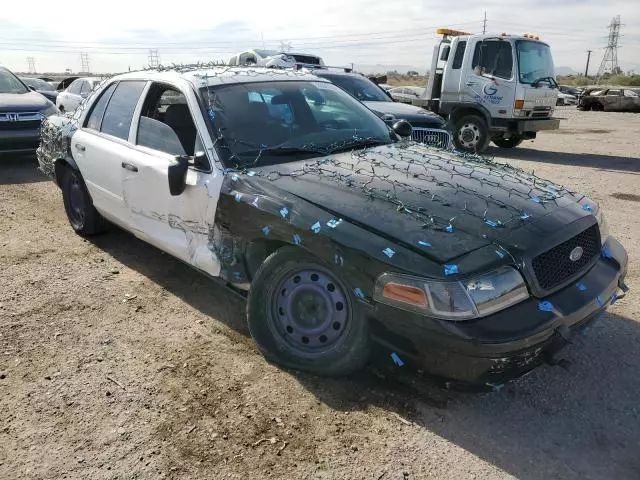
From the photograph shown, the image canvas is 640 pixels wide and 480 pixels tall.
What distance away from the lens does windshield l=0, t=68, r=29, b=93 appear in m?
9.90

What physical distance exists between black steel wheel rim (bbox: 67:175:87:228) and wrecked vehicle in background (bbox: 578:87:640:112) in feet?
93.5

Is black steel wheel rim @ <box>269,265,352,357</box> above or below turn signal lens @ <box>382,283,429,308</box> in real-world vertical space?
below

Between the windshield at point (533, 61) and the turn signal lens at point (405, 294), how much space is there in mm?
9806

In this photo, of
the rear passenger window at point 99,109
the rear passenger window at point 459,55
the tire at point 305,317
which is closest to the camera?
the tire at point 305,317

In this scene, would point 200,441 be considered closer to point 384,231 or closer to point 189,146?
point 384,231

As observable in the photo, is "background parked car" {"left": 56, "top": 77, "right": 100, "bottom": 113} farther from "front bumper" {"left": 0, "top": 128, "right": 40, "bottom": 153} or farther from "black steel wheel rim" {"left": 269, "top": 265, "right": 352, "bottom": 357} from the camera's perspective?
"black steel wheel rim" {"left": 269, "top": 265, "right": 352, "bottom": 357}

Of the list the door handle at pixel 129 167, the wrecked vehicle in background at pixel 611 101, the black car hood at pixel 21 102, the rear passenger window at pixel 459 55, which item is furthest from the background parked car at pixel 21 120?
the wrecked vehicle in background at pixel 611 101

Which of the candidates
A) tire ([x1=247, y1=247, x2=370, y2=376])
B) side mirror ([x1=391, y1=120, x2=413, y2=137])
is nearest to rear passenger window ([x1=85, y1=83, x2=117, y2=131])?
side mirror ([x1=391, y1=120, x2=413, y2=137])

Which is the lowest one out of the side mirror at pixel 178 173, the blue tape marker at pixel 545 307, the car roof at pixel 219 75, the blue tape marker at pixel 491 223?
the blue tape marker at pixel 545 307

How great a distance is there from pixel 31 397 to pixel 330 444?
5.52ft

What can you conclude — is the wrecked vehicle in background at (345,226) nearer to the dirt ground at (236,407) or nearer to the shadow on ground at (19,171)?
the dirt ground at (236,407)

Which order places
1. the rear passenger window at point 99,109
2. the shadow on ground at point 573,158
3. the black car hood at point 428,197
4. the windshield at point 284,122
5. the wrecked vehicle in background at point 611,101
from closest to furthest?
the black car hood at point 428,197 < the windshield at point 284,122 < the rear passenger window at point 99,109 < the shadow on ground at point 573,158 < the wrecked vehicle in background at point 611,101

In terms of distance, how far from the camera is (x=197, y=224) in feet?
11.9

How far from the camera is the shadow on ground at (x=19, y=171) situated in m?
8.48
